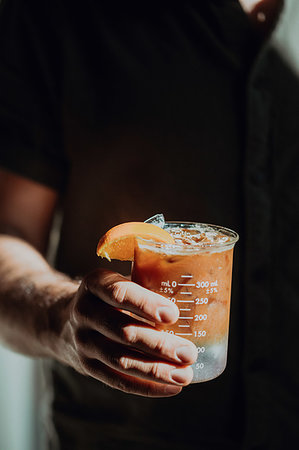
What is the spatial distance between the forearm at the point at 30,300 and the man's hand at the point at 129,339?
0.52 feet

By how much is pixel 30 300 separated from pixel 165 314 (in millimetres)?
554

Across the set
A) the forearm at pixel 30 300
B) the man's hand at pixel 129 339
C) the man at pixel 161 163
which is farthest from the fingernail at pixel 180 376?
the man at pixel 161 163

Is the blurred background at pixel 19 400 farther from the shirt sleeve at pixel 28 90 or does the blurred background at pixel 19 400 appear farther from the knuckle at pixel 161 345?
the knuckle at pixel 161 345

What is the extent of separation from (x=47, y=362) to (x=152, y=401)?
0.40 meters

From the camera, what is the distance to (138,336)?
2.69 feet

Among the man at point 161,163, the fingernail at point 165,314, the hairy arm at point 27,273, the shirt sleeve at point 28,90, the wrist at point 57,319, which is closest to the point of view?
the fingernail at point 165,314

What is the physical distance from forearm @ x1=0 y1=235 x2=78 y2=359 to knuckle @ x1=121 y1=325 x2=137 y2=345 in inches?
9.5

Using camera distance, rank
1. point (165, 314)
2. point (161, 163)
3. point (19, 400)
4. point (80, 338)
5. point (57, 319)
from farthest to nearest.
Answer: point (19, 400) < point (161, 163) < point (57, 319) < point (80, 338) < point (165, 314)

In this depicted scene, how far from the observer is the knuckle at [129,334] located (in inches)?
32.4

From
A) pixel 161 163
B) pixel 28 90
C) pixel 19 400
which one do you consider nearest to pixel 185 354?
pixel 161 163

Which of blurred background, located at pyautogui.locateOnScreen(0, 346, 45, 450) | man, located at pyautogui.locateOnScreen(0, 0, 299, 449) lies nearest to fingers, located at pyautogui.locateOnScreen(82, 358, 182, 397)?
man, located at pyautogui.locateOnScreen(0, 0, 299, 449)

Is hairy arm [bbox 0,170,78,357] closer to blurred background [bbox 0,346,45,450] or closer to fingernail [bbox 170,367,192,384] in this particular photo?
fingernail [bbox 170,367,192,384]

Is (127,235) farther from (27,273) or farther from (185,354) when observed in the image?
(27,273)

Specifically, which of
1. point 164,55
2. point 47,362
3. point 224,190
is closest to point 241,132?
point 224,190
